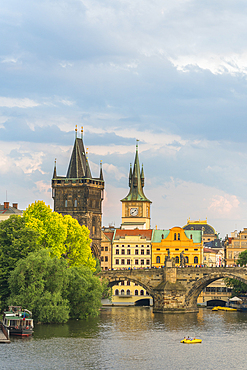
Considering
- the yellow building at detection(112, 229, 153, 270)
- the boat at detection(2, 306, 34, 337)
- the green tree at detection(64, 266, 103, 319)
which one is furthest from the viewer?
the yellow building at detection(112, 229, 153, 270)

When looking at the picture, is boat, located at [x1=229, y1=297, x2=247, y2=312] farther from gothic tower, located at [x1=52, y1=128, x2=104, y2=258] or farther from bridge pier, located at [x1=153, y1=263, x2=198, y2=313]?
gothic tower, located at [x1=52, y1=128, x2=104, y2=258]

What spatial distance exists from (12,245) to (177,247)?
76.5m

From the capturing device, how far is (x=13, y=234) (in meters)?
83.6

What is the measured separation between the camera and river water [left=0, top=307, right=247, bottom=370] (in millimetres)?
58625

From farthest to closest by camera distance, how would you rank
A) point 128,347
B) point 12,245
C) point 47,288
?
1. point 12,245
2. point 47,288
3. point 128,347

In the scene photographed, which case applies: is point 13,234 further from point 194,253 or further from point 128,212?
point 128,212

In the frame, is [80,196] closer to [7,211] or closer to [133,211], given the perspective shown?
[7,211]

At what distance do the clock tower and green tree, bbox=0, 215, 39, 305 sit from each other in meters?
97.7

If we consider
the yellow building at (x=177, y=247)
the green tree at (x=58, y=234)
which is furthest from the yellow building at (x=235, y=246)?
the green tree at (x=58, y=234)

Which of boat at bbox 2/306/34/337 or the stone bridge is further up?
the stone bridge

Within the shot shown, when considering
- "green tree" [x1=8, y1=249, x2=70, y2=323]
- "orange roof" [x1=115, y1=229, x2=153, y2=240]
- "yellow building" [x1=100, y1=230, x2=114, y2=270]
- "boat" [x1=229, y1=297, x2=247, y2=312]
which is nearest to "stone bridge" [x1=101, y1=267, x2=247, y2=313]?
"boat" [x1=229, y1=297, x2=247, y2=312]

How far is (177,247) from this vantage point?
506ft

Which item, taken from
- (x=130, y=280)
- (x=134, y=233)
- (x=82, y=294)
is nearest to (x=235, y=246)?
(x=134, y=233)

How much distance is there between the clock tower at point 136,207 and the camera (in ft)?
598
